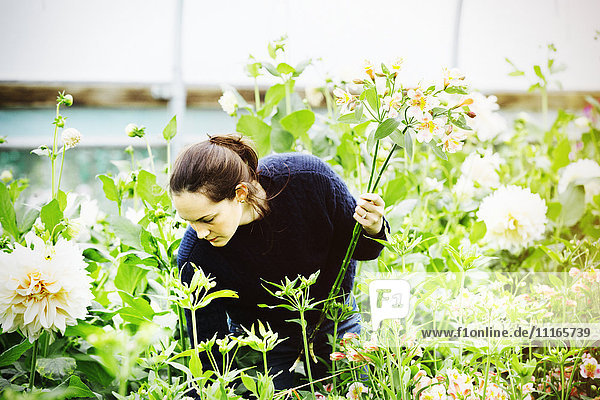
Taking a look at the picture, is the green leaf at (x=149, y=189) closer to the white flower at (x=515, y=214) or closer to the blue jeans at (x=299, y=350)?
the blue jeans at (x=299, y=350)

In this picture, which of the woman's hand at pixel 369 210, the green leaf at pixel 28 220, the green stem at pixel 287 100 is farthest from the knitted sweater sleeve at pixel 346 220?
the green leaf at pixel 28 220

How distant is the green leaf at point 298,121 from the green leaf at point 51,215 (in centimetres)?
53

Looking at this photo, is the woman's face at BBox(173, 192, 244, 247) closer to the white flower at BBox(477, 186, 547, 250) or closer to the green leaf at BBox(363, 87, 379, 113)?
the green leaf at BBox(363, 87, 379, 113)

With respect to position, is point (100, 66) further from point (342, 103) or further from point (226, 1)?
point (342, 103)

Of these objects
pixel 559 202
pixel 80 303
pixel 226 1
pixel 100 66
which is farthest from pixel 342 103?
pixel 100 66

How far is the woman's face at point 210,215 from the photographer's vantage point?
891 mm

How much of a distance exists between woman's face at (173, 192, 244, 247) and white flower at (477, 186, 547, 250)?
0.62 metres

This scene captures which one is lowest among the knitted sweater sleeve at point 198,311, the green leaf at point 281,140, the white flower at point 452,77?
the knitted sweater sleeve at point 198,311

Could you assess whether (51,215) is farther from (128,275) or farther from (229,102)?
(229,102)

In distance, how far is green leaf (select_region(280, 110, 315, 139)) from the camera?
4.17ft

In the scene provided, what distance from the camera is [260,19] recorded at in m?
1.88

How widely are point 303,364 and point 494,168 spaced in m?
0.73

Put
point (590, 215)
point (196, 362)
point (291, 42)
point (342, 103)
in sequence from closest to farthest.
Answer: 1. point (196, 362)
2. point (342, 103)
3. point (590, 215)
4. point (291, 42)

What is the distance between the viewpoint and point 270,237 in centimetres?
104
